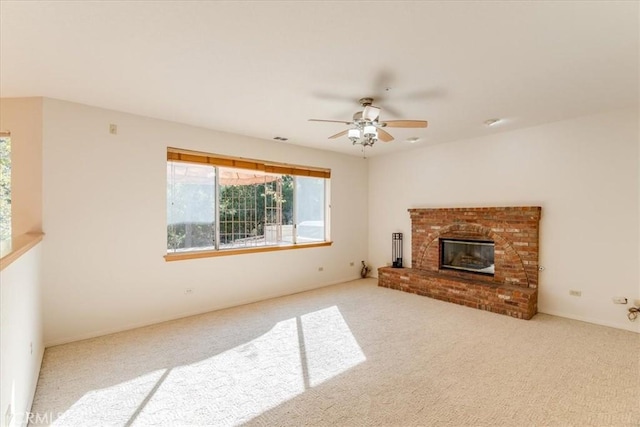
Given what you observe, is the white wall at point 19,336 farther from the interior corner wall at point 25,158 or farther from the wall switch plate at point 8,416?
the interior corner wall at point 25,158

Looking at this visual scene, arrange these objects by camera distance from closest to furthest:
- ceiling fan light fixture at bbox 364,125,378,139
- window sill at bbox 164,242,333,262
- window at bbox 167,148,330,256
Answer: ceiling fan light fixture at bbox 364,125,378,139 → window sill at bbox 164,242,333,262 → window at bbox 167,148,330,256

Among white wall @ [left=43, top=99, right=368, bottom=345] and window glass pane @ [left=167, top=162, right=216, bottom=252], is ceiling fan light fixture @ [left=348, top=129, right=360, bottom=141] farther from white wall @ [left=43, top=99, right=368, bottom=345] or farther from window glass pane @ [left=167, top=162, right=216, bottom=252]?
window glass pane @ [left=167, top=162, right=216, bottom=252]

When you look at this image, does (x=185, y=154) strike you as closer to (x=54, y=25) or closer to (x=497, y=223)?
(x=54, y=25)

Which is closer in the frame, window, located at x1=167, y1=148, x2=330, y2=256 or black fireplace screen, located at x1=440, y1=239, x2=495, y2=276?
window, located at x1=167, y1=148, x2=330, y2=256

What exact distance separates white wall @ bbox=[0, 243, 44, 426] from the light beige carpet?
23 centimetres

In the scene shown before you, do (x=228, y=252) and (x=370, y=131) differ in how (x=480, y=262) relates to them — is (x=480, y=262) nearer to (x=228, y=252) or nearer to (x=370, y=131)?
(x=370, y=131)

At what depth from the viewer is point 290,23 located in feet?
6.65

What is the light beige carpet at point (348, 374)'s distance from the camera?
217 centimetres

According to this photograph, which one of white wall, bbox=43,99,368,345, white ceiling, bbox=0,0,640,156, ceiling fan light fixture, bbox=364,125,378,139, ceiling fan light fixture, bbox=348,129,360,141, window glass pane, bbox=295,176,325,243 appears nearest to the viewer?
white ceiling, bbox=0,0,640,156

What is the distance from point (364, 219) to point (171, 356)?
454 centimetres

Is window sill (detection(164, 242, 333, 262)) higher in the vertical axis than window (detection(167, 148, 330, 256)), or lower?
lower

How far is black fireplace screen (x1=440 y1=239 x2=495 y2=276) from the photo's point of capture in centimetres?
500

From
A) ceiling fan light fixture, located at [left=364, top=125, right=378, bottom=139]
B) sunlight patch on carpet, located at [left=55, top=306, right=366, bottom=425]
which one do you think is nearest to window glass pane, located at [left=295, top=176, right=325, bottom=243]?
sunlight patch on carpet, located at [left=55, top=306, right=366, bottom=425]

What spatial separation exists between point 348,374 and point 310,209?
11.8 feet
